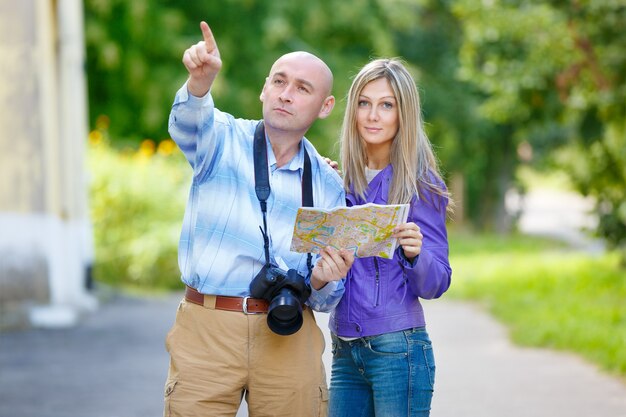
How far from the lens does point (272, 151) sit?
13.5 feet

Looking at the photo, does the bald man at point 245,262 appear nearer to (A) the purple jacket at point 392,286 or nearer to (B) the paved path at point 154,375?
(A) the purple jacket at point 392,286

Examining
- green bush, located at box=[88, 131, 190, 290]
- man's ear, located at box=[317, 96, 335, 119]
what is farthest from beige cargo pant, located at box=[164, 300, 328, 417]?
green bush, located at box=[88, 131, 190, 290]

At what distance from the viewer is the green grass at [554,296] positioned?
1034 centimetres

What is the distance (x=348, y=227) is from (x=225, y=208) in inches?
17.5

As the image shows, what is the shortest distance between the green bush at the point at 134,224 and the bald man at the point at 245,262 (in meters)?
11.2

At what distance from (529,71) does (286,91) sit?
35.1 ft

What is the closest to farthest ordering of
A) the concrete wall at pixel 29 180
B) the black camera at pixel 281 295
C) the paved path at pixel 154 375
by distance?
the black camera at pixel 281 295
the paved path at pixel 154 375
the concrete wall at pixel 29 180

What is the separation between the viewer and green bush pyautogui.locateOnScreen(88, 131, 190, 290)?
604 inches

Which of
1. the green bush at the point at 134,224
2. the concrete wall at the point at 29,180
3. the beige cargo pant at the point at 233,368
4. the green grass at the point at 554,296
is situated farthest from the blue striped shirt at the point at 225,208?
the green bush at the point at 134,224

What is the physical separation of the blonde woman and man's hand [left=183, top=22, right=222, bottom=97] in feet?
2.33

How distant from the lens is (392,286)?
4215 millimetres

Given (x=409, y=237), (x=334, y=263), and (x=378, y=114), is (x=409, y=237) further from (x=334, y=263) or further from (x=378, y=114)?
(x=378, y=114)

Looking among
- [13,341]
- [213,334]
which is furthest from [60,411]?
[213,334]

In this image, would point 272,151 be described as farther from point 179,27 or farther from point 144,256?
point 179,27
